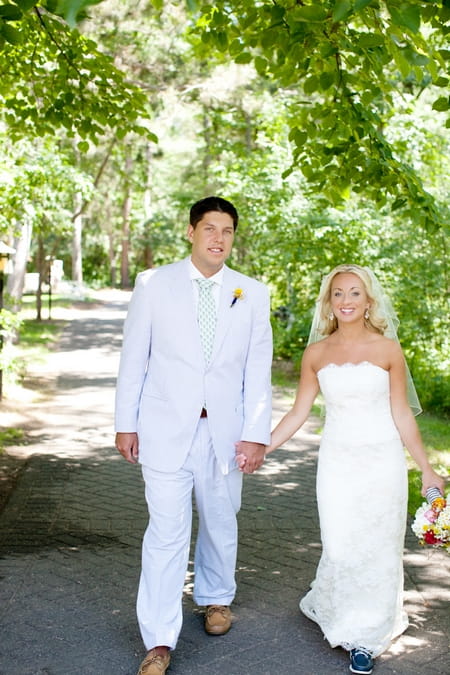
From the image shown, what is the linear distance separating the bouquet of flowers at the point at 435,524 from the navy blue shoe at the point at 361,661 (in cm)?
74

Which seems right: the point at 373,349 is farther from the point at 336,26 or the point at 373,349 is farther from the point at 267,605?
the point at 336,26

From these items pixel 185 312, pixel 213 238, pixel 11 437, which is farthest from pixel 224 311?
pixel 11 437

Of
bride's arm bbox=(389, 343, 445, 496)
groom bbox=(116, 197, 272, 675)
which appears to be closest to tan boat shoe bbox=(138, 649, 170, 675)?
groom bbox=(116, 197, 272, 675)

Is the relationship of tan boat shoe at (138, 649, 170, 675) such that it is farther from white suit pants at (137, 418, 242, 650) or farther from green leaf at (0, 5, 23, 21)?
green leaf at (0, 5, 23, 21)

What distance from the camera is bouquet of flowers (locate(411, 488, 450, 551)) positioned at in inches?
165

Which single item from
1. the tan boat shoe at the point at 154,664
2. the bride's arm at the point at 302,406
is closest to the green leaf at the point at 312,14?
the bride's arm at the point at 302,406

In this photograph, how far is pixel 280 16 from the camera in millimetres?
6070

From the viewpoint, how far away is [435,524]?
4.21 m

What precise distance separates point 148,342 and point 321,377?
1.03m

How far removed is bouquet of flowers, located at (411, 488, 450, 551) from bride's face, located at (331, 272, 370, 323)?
117 cm

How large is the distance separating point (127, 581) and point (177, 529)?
5.02ft

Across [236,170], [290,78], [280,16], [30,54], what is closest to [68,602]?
[280,16]

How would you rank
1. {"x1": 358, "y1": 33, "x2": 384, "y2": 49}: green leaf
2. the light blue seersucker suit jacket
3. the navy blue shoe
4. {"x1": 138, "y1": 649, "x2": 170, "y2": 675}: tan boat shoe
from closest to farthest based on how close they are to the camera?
{"x1": 138, "y1": 649, "x2": 170, "y2": 675}: tan boat shoe, the navy blue shoe, the light blue seersucker suit jacket, {"x1": 358, "y1": 33, "x2": 384, "y2": 49}: green leaf

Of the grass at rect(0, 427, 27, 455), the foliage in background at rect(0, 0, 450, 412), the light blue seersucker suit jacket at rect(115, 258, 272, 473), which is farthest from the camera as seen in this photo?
the grass at rect(0, 427, 27, 455)
